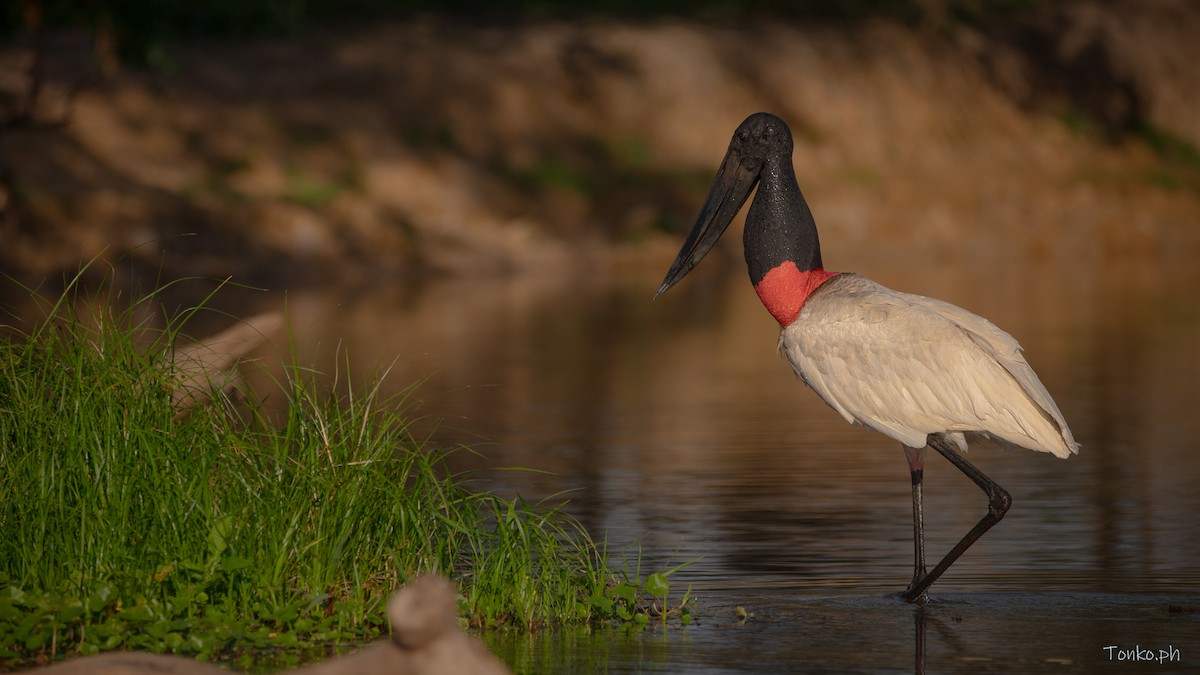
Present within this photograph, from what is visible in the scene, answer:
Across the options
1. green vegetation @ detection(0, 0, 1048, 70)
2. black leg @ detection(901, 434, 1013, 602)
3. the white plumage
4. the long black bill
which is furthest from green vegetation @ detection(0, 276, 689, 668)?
green vegetation @ detection(0, 0, 1048, 70)

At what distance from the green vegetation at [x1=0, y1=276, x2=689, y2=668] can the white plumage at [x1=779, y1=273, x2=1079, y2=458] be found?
1163 mm

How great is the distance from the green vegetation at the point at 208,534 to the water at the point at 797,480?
0.37 meters

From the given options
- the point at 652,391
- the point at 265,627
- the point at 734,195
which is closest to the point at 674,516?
the point at 734,195

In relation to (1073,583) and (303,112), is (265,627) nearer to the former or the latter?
(1073,583)

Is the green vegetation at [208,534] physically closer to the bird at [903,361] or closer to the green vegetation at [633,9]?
the bird at [903,361]

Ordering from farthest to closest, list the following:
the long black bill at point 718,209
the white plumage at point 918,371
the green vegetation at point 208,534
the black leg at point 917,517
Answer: the long black bill at point 718,209, the black leg at point 917,517, the white plumage at point 918,371, the green vegetation at point 208,534

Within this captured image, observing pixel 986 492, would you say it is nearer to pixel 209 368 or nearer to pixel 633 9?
pixel 209 368

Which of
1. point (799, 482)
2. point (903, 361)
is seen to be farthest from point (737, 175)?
point (799, 482)

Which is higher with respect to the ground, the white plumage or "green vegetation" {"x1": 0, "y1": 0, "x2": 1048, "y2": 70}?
"green vegetation" {"x1": 0, "y1": 0, "x2": 1048, "y2": 70}

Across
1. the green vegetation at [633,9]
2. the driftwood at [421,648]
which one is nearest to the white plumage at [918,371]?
the driftwood at [421,648]

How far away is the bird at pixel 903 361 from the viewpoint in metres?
7.73

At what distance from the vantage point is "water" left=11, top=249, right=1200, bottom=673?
702cm

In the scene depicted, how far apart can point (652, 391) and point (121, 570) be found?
9620 mm

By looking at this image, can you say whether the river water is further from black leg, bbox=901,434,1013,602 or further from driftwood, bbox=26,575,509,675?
driftwood, bbox=26,575,509,675
